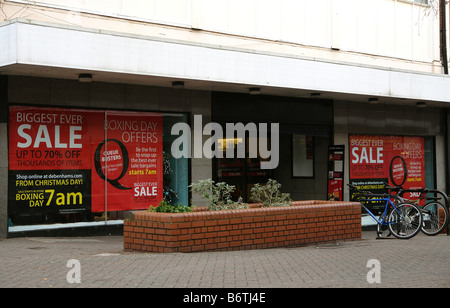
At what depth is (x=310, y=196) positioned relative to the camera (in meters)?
16.9

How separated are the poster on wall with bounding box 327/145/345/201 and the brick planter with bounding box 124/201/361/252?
413 centimetres

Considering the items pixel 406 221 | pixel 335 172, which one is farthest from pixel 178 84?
pixel 406 221

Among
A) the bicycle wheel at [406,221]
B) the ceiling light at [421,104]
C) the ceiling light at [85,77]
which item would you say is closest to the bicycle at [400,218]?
the bicycle wheel at [406,221]

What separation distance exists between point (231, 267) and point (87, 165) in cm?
559

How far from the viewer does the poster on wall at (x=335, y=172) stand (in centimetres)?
1481

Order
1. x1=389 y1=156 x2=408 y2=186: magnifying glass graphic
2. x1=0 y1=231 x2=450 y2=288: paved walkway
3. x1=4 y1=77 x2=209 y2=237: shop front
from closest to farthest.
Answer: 1. x1=0 y1=231 x2=450 y2=288: paved walkway
2. x1=4 y1=77 x2=209 y2=237: shop front
3. x1=389 y1=156 x2=408 y2=186: magnifying glass graphic

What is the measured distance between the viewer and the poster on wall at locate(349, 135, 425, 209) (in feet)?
55.0

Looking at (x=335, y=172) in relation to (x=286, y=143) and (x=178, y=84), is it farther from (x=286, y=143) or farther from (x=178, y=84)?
(x=178, y=84)

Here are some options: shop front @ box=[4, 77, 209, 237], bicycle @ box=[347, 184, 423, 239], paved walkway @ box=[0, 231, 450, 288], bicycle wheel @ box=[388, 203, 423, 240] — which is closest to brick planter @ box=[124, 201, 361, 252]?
paved walkway @ box=[0, 231, 450, 288]

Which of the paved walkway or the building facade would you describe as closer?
the paved walkway

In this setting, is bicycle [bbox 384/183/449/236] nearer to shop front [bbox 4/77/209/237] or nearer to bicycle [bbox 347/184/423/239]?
bicycle [bbox 347/184/423/239]

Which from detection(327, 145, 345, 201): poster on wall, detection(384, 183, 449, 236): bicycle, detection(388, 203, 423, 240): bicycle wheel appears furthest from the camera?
detection(327, 145, 345, 201): poster on wall

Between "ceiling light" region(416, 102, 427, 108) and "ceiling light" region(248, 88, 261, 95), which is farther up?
"ceiling light" region(416, 102, 427, 108)

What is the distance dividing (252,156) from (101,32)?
24.3ft
